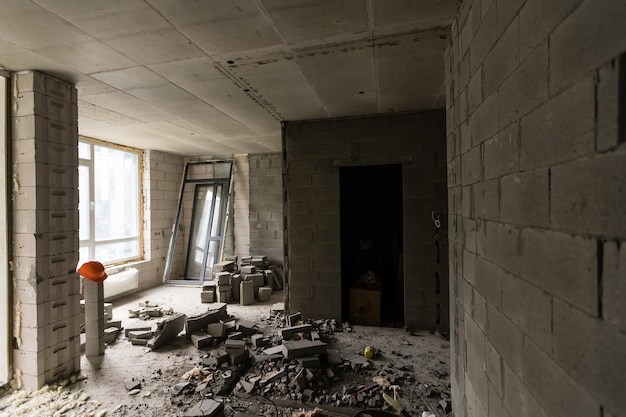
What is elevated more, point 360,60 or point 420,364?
point 360,60

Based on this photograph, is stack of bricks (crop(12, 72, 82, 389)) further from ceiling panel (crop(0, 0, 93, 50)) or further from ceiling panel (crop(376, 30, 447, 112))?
ceiling panel (crop(376, 30, 447, 112))

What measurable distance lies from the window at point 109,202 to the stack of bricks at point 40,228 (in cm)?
230

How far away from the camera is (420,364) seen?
120 inches

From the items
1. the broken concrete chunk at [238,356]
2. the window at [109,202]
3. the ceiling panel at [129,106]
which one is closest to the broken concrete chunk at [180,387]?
the broken concrete chunk at [238,356]

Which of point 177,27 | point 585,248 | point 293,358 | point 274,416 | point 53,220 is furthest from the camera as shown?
point 293,358

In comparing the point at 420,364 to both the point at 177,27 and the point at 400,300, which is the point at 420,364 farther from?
the point at 177,27

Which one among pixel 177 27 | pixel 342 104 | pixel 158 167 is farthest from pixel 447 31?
pixel 158 167

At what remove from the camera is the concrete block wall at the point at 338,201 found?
3.85 metres

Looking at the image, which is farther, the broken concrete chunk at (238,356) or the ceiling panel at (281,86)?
the broken concrete chunk at (238,356)

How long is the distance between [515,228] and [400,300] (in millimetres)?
4096

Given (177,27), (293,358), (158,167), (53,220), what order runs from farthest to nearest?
(158,167) < (293,358) < (53,220) < (177,27)

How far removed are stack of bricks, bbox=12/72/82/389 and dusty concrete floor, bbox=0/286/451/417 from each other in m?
0.35

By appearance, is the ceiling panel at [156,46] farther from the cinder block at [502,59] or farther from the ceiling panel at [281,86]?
the cinder block at [502,59]

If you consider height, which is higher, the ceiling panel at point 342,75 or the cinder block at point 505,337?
the ceiling panel at point 342,75
